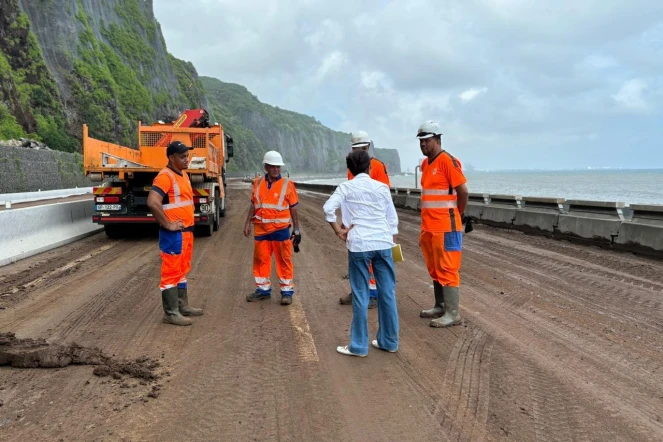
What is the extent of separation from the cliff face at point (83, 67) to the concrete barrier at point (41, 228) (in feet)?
85.4

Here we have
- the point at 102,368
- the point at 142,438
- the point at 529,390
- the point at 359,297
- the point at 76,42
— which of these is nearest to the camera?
the point at 142,438

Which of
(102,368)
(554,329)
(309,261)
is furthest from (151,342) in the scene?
(309,261)

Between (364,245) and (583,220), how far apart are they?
9047 mm

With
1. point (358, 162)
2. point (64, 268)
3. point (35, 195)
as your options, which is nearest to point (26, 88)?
point (35, 195)

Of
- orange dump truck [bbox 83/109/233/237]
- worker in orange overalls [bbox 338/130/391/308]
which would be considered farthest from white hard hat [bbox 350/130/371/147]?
orange dump truck [bbox 83/109/233/237]

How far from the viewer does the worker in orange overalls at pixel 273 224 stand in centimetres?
629

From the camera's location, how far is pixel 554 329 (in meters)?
5.21

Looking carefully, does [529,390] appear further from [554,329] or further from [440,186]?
[440,186]

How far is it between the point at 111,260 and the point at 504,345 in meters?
7.36

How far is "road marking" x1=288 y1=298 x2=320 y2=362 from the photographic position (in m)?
4.46

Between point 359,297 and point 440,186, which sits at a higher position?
point 440,186

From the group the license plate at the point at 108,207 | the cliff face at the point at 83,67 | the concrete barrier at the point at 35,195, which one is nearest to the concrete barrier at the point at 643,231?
the license plate at the point at 108,207

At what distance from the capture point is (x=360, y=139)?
5879 millimetres

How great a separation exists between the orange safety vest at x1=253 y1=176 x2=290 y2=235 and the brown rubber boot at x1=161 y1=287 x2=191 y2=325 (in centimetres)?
142
